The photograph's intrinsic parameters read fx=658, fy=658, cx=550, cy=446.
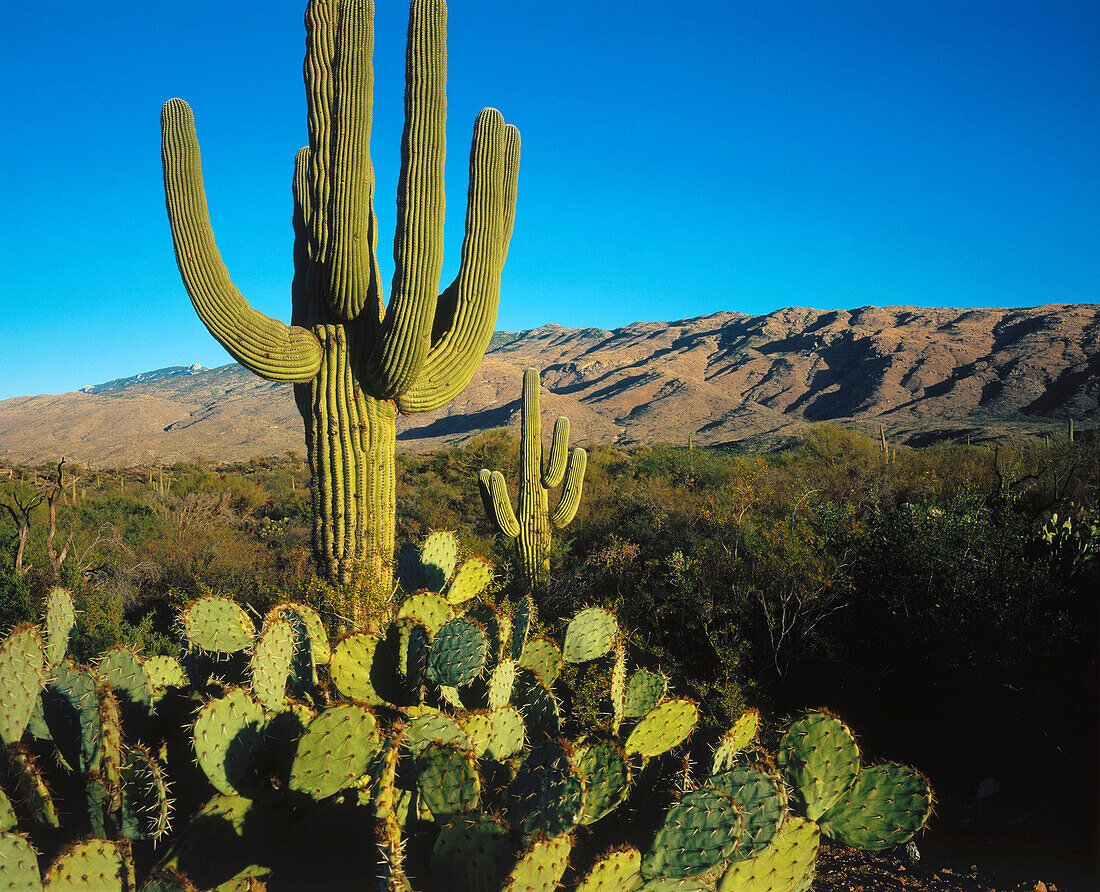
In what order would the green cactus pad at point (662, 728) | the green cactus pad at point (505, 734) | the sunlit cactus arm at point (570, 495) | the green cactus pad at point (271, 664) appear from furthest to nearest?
the sunlit cactus arm at point (570, 495), the green cactus pad at point (662, 728), the green cactus pad at point (505, 734), the green cactus pad at point (271, 664)

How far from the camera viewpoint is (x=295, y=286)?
233 inches

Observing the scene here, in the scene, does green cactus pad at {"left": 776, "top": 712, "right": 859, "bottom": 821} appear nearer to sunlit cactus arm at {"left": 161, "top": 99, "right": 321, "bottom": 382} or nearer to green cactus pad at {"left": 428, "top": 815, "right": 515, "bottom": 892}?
green cactus pad at {"left": 428, "top": 815, "right": 515, "bottom": 892}

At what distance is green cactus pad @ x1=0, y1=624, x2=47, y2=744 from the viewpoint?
2.36 metres

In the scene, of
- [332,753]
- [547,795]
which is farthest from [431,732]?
[547,795]

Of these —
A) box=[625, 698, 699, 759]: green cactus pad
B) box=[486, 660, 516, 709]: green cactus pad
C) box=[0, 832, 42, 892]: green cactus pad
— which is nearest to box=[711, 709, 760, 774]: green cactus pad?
box=[625, 698, 699, 759]: green cactus pad

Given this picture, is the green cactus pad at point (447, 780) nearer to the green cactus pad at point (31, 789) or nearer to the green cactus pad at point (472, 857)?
the green cactus pad at point (472, 857)

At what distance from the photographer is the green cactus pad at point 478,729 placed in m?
2.48

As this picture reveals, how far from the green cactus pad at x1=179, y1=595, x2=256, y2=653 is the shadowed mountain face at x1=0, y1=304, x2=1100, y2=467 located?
30691 mm

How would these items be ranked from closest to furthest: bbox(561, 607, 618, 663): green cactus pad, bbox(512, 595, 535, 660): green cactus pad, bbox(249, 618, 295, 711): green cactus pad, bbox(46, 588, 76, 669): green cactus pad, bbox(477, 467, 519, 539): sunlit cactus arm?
bbox(249, 618, 295, 711): green cactus pad
bbox(46, 588, 76, 669): green cactus pad
bbox(512, 595, 535, 660): green cactus pad
bbox(561, 607, 618, 663): green cactus pad
bbox(477, 467, 519, 539): sunlit cactus arm

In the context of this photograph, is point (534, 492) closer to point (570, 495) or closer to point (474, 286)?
point (570, 495)

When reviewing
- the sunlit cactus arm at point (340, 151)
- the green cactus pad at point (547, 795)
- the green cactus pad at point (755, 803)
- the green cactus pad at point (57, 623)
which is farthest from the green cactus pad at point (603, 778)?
the sunlit cactus arm at point (340, 151)

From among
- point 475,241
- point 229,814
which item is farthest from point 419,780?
point 475,241

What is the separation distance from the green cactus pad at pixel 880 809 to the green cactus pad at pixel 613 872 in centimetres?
122

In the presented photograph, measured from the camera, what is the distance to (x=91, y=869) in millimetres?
1822
